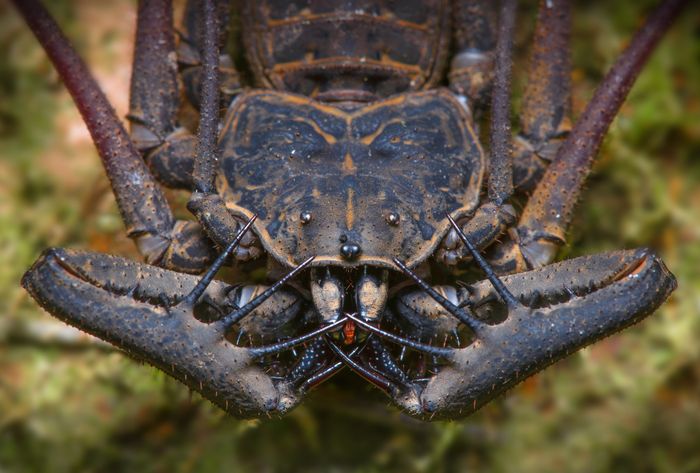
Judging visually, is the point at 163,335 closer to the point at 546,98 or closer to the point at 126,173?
the point at 126,173

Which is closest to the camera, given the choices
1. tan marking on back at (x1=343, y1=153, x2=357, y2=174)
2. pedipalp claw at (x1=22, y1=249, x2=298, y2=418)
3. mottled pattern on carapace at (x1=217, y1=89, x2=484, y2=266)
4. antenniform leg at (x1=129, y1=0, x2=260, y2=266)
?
pedipalp claw at (x1=22, y1=249, x2=298, y2=418)

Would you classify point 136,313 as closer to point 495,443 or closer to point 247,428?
point 247,428

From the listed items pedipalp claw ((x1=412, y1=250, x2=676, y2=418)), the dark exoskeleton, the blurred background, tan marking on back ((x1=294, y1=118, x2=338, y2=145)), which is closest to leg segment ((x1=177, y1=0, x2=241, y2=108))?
the dark exoskeleton

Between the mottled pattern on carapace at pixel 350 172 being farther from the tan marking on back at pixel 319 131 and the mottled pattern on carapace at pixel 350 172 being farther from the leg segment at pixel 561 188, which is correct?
the leg segment at pixel 561 188

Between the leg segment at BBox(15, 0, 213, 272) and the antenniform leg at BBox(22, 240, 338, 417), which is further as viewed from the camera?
the leg segment at BBox(15, 0, 213, 272)

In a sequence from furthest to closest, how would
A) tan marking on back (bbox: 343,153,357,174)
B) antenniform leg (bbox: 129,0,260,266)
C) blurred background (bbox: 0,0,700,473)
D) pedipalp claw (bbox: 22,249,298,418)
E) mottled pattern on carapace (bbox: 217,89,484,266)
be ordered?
blurred background (bbox: 0,0,700,473) → antenniform leg (bbox: 129,0,260,266) → tan marking on back (bbox: 343,153,357,174) → mottled pattern on carapace (bbox: 217,89,484,266) → pedipalp claw (bbox: 22,249,298,418)

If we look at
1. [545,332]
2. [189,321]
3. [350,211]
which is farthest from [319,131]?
[545,332]

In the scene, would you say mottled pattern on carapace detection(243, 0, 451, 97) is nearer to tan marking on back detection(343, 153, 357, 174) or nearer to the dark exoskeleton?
the dark exoskeleton

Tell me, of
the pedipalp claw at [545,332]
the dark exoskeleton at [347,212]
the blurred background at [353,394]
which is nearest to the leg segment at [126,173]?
the dark exoskeleton at [347,212]
